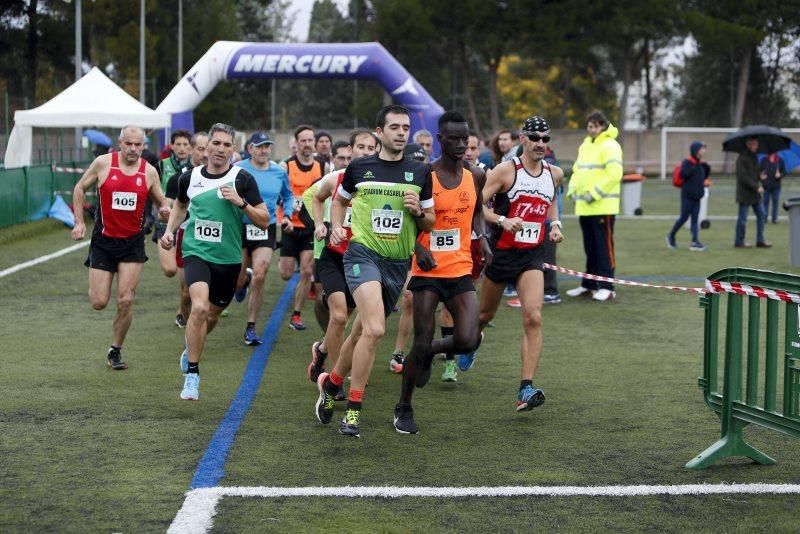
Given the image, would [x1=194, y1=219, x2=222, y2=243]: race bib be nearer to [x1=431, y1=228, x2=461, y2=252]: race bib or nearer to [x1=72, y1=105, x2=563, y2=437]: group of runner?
Result: [x1=72, y1=105, x2=563, y2=437]: group of runner

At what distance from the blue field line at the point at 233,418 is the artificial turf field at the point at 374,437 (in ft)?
0.22

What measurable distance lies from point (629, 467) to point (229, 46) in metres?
A: 22.7

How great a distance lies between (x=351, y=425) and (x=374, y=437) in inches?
6.4

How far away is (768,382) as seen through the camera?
6.54 m

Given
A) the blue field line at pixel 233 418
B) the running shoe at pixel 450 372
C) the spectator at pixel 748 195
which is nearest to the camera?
the blue field line at pixel 233 418

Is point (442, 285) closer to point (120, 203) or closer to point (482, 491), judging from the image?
point (482, 491)

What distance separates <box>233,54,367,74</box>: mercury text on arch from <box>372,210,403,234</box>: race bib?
67.5 ft

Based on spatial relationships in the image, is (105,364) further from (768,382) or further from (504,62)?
(504,62)

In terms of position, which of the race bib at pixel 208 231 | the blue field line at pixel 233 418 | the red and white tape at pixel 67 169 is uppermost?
the red and white tape at pixel 67 169

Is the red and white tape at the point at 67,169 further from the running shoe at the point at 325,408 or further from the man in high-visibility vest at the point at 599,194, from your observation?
the running shoe at the point at 325,408

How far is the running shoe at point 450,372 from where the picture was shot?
31.2 feet

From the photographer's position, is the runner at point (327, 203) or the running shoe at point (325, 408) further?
the runner at point (327, 203)

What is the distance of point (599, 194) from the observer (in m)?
14.7

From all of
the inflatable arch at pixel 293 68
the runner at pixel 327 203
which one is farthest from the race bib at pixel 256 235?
the inflatable arch at pixel 293 68
